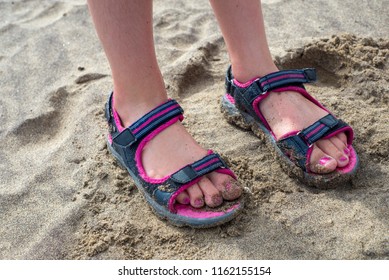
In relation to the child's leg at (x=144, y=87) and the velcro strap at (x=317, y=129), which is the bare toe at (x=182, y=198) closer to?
the child's leg at (x=144, y=87)

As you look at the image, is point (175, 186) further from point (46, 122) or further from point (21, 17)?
point (21, 17)

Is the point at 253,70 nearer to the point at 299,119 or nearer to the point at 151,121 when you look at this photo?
the point at 299,119

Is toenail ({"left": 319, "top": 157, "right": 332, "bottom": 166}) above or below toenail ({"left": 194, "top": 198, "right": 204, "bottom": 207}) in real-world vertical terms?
below

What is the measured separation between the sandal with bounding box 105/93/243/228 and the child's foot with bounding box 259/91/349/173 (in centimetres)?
26

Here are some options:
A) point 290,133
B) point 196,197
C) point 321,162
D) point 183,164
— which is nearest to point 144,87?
point 183,164

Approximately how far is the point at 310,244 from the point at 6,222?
96cm

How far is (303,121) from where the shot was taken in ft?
5.70

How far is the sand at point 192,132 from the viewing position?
1.55m

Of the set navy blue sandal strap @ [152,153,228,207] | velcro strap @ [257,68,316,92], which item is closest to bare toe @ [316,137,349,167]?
velcro strap @ [257,68,316,92]

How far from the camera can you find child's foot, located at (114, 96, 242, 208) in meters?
1.58

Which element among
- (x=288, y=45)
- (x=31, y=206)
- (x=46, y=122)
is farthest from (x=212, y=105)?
(x=31, y=206)

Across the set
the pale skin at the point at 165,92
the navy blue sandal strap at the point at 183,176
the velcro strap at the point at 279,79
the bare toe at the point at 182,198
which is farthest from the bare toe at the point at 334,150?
the bare toe at the point at 182,198

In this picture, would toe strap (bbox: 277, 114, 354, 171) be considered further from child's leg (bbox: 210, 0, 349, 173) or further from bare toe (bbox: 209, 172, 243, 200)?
bare toe (bbox: 209, 172, 243, 200)

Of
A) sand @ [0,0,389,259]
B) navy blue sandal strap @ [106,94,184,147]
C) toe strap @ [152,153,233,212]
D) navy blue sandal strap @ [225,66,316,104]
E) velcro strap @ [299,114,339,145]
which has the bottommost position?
sand @ [0,0,389,259]
